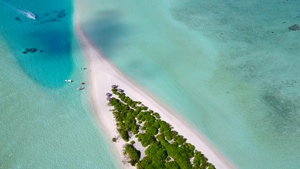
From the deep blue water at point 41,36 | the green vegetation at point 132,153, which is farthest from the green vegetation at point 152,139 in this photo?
the deep blue water at point 41,36

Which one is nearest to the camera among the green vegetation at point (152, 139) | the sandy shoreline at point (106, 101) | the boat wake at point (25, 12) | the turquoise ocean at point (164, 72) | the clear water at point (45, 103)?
the green vegetation at point (152, 139)

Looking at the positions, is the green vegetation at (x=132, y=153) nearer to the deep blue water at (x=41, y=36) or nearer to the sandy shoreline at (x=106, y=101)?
the sandy shoreline at (x=106, y=101)

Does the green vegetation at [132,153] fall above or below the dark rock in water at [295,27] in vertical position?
below

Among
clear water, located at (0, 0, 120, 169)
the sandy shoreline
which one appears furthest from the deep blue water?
the sandy shoreline

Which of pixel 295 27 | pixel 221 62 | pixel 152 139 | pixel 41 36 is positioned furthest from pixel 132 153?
pixel 295 27

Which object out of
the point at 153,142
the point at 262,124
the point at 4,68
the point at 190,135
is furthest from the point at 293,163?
the point at 4,68

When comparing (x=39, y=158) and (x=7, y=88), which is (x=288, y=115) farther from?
(x=7, y=88)

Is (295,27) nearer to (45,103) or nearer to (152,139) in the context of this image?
Result: (152,139)
